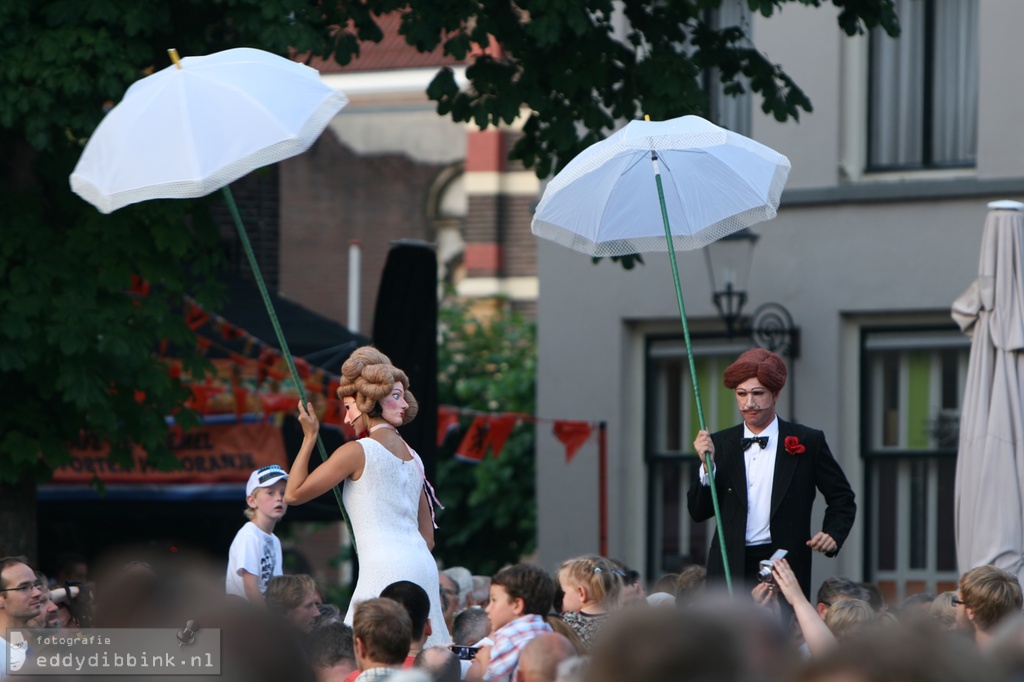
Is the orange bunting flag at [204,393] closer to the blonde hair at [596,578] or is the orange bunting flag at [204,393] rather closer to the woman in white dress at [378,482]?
the blonde hair at [596,578]

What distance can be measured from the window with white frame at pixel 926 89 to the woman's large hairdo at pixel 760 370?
709 centimetres

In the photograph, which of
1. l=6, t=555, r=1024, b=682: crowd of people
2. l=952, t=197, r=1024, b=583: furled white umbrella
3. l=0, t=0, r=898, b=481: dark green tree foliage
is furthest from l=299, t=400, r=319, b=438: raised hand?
l=952, t=197, r=1024, b=583: furled white umbrella

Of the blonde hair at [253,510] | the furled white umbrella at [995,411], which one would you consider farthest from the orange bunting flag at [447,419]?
the blonde hair at [253,510]

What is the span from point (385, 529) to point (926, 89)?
8.64m

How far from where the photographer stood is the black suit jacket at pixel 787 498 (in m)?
6.65

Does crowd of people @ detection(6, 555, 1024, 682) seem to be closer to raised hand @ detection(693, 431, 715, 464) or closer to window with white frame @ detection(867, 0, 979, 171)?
raised hand @ detection(693, 431, 715, 464)

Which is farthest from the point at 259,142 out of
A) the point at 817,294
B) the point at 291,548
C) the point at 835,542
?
the point at 291,548

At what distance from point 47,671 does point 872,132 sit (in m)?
10.8

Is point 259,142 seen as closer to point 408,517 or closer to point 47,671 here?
point 408,517

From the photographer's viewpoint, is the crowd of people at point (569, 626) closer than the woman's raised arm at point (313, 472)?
Yes

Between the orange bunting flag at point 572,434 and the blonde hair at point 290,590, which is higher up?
the orange bunting flag at point 572,434

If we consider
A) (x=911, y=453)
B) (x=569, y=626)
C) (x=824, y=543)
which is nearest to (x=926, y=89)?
(x=911, y=453)

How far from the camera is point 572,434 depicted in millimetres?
13680

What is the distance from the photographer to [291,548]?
26.6 meters
